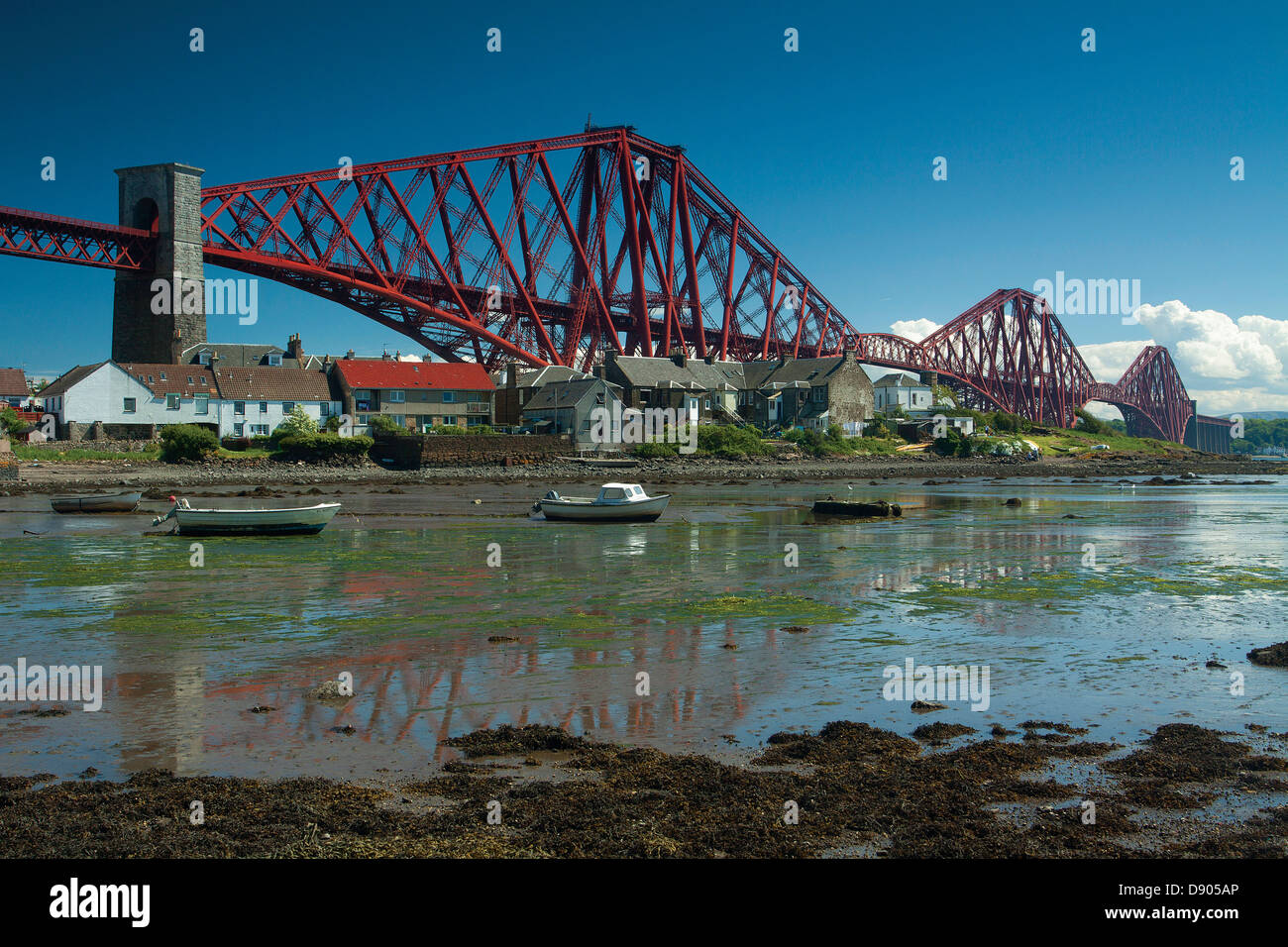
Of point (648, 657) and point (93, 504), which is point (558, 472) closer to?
point (93, 504)

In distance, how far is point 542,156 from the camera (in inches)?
3622

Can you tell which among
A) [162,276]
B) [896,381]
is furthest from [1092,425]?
[162,276]

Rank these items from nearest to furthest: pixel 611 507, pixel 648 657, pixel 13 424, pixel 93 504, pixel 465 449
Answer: pixel 648 657 < pixel 611 507 < pixel 93 504 < pixel 13 424 < pixel 465 449

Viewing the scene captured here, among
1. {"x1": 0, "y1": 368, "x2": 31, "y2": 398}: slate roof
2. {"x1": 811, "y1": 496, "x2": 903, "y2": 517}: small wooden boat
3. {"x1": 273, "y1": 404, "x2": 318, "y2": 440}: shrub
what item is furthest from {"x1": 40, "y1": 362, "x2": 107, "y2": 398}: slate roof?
{"x1": 811, "y1": 496, "x2": 903, "y2": 517}: small wooden boat

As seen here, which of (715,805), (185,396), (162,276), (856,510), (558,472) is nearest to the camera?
(715,805)

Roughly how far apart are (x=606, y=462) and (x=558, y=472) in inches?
214

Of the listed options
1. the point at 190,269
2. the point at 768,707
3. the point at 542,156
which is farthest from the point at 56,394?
the point at 768,707

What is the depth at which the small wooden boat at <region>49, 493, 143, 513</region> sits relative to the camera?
37.9 meters

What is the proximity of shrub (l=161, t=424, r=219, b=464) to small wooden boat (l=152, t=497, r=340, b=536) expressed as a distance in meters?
30.9

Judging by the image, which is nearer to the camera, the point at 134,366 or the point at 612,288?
the point at 134,366

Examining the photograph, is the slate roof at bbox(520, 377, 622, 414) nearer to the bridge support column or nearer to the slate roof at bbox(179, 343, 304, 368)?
the slate roof at bbox(179, 343, 304, 368)

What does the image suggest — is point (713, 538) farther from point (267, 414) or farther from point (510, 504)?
point (267, 414)

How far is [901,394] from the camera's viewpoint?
119m
